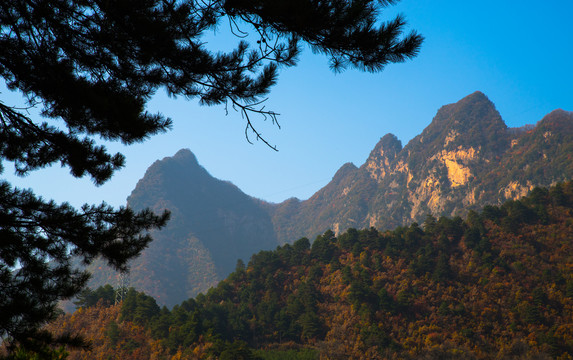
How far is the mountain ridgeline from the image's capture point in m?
88.8

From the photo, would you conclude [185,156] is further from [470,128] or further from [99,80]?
[99,80]

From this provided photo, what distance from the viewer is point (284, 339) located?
3331 centimetres

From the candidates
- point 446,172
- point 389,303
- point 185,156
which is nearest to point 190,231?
point 185,156

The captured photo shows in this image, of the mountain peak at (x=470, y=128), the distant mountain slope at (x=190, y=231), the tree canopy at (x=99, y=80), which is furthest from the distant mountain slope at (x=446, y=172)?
the tree canopy at (x=99, y=80)

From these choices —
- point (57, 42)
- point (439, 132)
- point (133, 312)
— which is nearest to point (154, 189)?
point (439, 132)

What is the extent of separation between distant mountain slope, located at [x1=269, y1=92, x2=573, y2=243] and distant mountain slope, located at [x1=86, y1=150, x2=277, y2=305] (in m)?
17.3

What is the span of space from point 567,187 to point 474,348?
918 inches

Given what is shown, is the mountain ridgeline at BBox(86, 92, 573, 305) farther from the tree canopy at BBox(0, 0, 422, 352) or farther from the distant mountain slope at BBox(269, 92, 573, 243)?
the tree canopy at BBox(0, 0, 422, 352)

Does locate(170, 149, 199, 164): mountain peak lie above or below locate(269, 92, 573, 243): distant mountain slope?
above

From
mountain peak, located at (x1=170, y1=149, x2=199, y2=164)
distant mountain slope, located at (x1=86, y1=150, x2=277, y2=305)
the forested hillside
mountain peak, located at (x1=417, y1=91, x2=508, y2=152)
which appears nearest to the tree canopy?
the forested hillside

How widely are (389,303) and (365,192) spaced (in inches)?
4532

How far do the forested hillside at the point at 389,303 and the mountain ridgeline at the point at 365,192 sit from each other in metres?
43.8

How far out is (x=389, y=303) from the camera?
104 ft

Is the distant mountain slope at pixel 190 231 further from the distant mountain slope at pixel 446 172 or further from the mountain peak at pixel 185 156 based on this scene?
the distant mountain slope at pixel 446 172
